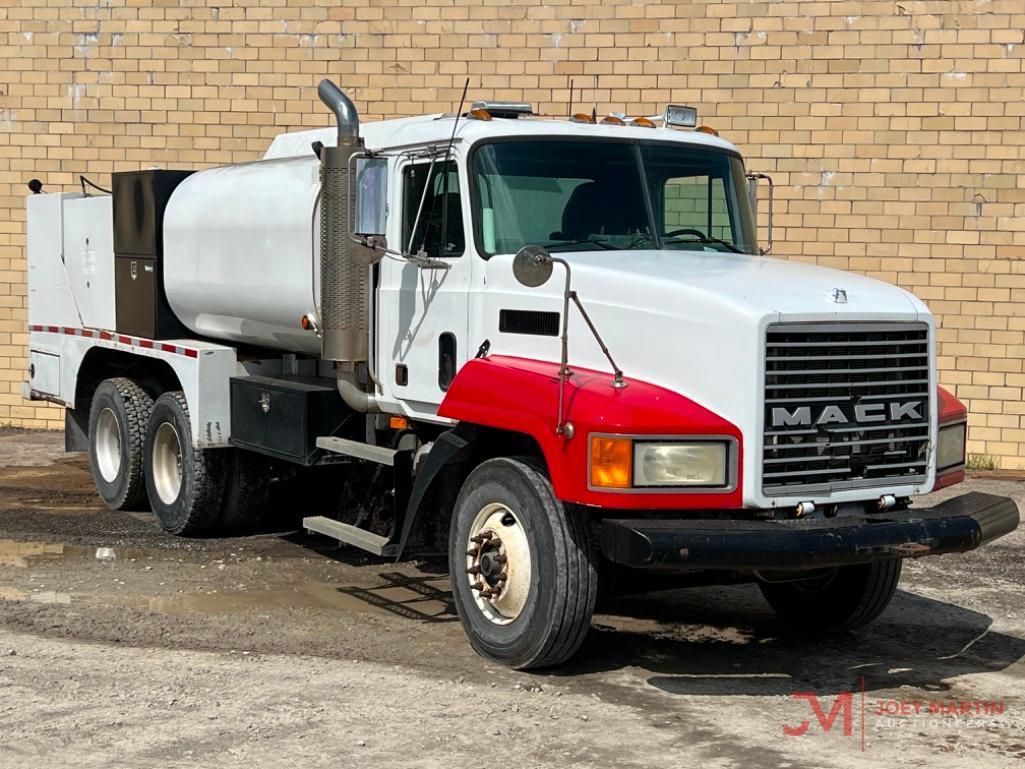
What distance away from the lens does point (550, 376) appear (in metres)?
6.72

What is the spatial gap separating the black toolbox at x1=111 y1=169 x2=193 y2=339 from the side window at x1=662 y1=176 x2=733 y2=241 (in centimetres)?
418

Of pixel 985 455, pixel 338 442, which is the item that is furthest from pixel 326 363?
pixel 985 455

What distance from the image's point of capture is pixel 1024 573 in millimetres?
9602

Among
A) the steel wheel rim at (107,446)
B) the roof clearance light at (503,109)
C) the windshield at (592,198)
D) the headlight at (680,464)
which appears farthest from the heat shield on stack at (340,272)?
the steel wheel rim at (107,446)

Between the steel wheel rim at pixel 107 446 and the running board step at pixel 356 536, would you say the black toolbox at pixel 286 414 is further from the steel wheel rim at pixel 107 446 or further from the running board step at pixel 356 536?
the steel wheel rim at pixel 107 446

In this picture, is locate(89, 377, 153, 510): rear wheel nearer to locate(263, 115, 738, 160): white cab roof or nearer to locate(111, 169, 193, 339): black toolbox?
locate(111, 169, 193, 339): black toolbox

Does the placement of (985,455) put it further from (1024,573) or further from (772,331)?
(772,331)

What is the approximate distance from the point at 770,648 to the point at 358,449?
8.21 ft

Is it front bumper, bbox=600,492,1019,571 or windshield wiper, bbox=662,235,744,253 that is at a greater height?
windshield wiper, bbox=662,235,744,253

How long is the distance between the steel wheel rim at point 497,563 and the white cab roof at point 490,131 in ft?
6.55

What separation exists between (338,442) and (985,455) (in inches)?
289

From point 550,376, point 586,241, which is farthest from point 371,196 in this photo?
point 550,376

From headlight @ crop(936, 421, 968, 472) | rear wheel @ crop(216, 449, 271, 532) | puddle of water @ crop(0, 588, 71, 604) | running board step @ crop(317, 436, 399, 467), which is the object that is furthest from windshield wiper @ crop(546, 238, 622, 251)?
rear wheel @ crop(216, 449, 271, 532)

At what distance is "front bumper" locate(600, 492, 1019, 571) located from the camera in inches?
243
